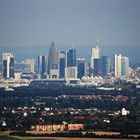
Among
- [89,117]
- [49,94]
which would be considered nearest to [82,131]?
[89,117]

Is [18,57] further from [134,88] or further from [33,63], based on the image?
[134,88]

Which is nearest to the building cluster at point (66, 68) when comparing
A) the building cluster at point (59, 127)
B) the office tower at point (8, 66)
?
the office tower at point (8, 66)

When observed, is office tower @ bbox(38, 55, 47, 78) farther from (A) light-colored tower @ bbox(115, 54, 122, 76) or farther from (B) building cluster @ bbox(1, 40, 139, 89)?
(A) light-colored tower @ bbox(115, 54, 122, 76)

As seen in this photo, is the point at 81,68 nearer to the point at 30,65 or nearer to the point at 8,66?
the point at 30,65

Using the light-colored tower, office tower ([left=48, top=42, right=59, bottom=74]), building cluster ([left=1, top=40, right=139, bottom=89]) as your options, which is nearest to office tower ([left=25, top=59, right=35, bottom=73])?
building cluster ([left=1, top=40, right=139, bottom=89])

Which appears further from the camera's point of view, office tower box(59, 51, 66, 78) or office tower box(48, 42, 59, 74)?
office tower box(48, 42, 59, 74)
